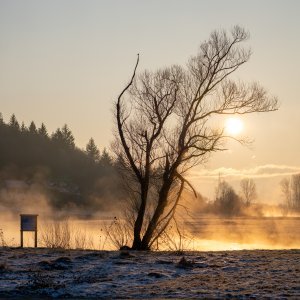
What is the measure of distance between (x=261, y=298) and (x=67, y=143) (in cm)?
16394

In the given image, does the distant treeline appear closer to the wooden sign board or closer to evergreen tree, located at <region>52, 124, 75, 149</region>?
evergreen tree, located at <region>52, 124, 75, 149</region>

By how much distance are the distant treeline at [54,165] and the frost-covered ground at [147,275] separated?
11571cm

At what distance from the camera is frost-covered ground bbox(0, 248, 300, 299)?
13.0 meters

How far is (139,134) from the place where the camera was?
26219 mm

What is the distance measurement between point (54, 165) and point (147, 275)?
478 feet

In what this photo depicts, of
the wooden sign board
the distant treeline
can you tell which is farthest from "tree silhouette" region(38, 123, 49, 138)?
the wooden sign board

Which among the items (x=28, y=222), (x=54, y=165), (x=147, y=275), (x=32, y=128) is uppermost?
(x=32, y=128)

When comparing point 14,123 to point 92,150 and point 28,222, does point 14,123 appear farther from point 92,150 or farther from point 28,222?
point 28,222

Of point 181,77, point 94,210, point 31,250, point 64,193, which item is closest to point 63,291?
point 31,250

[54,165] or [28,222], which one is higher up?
[54,165]

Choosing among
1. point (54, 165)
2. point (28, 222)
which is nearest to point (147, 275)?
point (28, 222)

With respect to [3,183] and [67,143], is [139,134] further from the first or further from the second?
[67,143]

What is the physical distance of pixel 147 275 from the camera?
1536 centimetres

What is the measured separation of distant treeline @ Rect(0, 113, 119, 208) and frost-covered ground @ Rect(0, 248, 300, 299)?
116 metres
